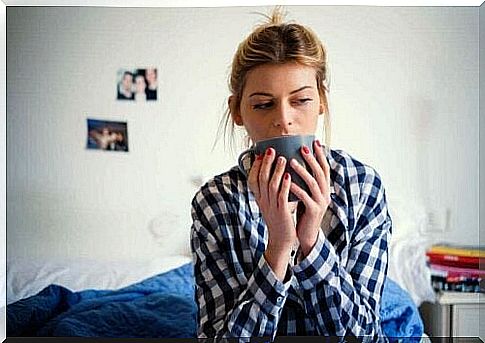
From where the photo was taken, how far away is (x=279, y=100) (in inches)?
71.3

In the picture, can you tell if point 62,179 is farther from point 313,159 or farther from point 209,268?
point 313,159

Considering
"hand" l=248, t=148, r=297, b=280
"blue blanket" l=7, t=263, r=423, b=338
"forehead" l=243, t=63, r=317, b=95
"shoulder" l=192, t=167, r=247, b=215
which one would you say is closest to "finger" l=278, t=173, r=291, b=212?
"hand" l=248, t=148, r=297, b=280

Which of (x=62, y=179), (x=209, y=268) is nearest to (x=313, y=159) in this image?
(x=209, y=268)

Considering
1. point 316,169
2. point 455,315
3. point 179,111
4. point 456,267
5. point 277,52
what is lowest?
point 455,315

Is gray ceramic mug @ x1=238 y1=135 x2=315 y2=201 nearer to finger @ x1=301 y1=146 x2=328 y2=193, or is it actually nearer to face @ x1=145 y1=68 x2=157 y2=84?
finger @ x1=301 y1=146 x2=328 y2=193

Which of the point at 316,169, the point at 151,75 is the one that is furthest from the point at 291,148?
the point at 151,75

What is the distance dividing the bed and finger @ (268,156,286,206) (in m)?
0.31

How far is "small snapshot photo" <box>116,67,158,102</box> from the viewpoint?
76.0 inches

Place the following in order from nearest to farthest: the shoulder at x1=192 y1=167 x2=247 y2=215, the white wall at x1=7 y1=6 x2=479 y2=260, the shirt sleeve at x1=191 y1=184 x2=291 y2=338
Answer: the shirt sleeve at x1=191 y1=184 x2=291 y2=338 → the shoulder at x1=192 y1=167 x2=247 y2=215 → the white wall at x1=7 y1=6 x2=479 y2=260

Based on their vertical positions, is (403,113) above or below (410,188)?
above

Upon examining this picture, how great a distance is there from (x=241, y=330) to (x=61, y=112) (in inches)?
25.0

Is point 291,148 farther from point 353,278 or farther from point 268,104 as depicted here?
point 353,278

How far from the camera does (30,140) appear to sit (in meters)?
1.96

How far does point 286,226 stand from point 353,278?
169 mm
